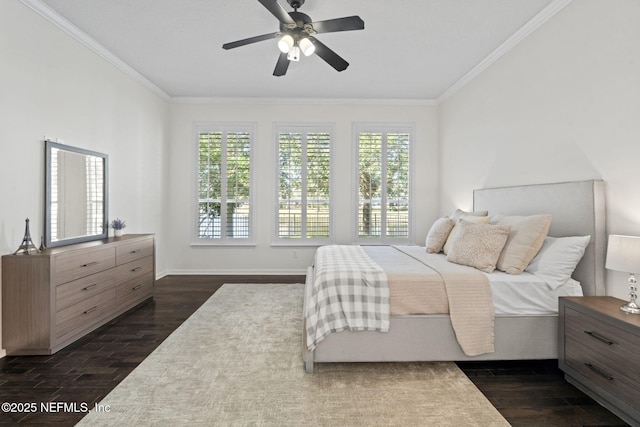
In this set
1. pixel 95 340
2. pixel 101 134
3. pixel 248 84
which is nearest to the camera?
pixel 95 340

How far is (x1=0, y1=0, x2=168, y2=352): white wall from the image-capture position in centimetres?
249

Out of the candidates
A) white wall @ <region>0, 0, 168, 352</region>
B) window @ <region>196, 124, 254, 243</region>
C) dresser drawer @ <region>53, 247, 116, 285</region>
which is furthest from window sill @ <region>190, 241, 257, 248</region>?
dresser drawer @ <region>53, 247, 116, 285</region>

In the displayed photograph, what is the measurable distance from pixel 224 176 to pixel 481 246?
3998 millimetres

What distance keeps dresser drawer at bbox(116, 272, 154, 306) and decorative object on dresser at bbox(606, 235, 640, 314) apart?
4.10m

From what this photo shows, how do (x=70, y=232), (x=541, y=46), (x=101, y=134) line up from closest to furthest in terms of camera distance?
1. (x=541, y=46)
2. (x=70, y=232)
3. (x=101, y=134)

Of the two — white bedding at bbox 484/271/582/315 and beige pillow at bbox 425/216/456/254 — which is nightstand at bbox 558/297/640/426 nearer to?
white bedding at bbox 484/271/582/315

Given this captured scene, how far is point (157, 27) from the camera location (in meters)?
3.13

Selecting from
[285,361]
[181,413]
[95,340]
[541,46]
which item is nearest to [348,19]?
[541,46]

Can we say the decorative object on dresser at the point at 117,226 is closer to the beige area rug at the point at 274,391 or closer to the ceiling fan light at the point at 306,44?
the beige area rug at the point at 274,391

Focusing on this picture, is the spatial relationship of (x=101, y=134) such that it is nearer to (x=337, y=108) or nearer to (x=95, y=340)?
(x=95, y=340)

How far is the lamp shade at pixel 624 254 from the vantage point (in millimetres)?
1760

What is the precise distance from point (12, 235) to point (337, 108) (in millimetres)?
4305

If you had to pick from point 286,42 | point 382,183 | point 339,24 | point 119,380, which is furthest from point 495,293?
point 382,183

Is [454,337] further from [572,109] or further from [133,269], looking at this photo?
[133,269]
